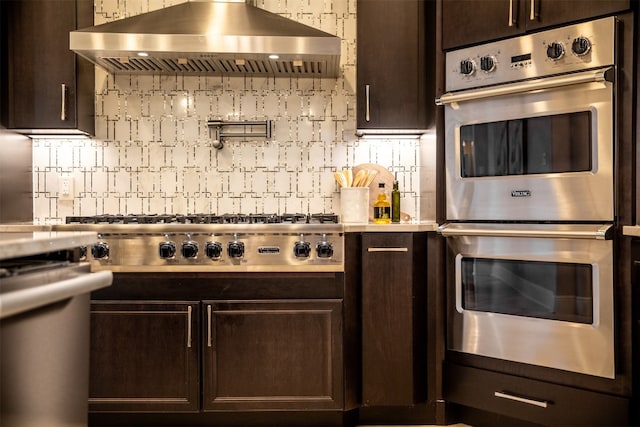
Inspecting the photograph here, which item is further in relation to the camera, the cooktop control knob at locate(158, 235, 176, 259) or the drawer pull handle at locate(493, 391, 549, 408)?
the cooktop control knob at locate(158, 235, 176, 259)

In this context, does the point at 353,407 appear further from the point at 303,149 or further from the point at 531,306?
the point at 303,149

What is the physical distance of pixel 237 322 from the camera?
235 centimetres

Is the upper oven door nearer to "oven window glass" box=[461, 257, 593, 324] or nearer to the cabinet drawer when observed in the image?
"oven window glass" box=[461, 257, 593, 324]

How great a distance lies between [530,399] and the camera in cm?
221

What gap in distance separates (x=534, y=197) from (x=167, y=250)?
164 centimetres

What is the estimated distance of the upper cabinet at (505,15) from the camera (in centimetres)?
208

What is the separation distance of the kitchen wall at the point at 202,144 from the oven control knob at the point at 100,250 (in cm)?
71

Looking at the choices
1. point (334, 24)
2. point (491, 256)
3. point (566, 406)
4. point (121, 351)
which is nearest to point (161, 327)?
point (121, 351)

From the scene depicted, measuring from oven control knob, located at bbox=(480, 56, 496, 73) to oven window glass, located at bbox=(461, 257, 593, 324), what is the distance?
2.81 feet

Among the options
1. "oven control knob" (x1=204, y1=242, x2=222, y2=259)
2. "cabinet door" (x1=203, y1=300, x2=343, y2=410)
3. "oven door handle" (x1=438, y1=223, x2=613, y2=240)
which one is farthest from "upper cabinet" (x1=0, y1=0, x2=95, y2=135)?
"oven door handle" (x1=438, y1=223, x2=613, y2=240)

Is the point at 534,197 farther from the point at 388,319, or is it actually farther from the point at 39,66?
the point at 39,66

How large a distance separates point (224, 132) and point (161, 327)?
1231mm

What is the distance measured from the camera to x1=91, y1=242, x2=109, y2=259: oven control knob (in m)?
2.35

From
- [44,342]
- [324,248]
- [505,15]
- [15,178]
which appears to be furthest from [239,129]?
[44,342]
